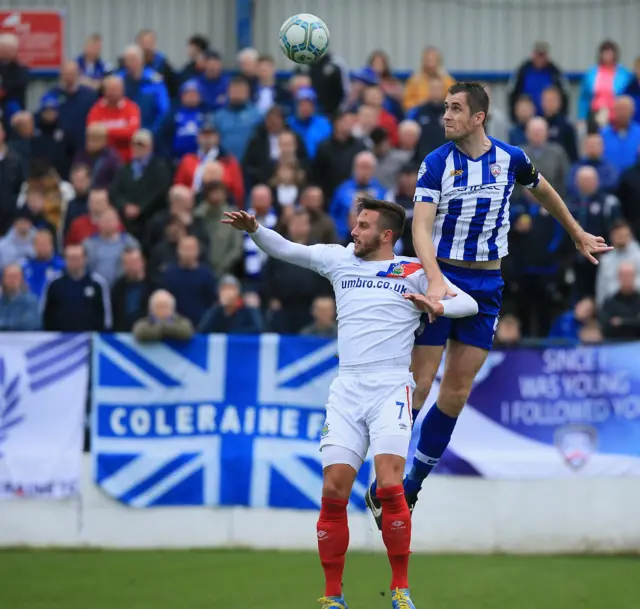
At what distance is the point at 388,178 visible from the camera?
660 inches

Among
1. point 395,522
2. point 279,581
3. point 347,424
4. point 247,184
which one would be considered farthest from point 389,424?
point 247,184

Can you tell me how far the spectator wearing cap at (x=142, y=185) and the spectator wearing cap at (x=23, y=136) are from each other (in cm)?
218

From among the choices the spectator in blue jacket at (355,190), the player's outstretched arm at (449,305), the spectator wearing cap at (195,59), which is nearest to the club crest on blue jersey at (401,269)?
the player's outstretched arm at (449,305)

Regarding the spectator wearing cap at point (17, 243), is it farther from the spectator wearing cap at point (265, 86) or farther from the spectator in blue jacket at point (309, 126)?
the spectator wearing cap at point (265, 86)

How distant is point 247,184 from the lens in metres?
17.4

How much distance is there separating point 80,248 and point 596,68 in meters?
8.19

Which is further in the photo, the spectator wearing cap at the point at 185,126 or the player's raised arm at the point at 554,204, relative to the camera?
the spectator wearing cap at the point at 185,126

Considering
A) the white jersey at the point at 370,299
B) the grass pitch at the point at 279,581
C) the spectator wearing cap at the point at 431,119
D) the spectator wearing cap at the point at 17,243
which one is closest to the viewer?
the white jersey at the point at 370,299

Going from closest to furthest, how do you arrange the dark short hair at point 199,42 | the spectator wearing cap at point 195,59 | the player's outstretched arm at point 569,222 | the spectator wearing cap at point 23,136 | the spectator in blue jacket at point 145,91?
1. the player's outstretched arm at point 569,222
2. the spectator wearing cap at point 23,136
3. the spectator in blue jacket at point 145,91
4. the spectator wearing cap at point 195,59
5. the dark short hair at point 199,42

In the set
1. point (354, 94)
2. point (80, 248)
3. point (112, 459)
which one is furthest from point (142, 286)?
point (354, 94)

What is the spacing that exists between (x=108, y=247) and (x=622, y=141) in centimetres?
650

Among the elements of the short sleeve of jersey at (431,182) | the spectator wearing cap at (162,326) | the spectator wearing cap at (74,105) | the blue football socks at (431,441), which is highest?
the spectator wearing cap at (74,105)

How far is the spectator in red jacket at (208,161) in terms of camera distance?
1692 centimetres

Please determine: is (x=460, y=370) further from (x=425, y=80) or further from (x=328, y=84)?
(x=425, y=80)
